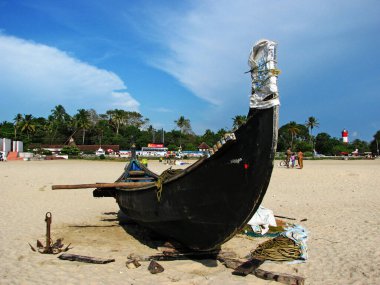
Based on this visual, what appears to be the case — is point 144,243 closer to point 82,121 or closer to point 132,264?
point 132,264

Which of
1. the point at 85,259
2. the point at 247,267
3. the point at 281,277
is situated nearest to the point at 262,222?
the point at 247,267

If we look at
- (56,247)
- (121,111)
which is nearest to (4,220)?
(56,247)

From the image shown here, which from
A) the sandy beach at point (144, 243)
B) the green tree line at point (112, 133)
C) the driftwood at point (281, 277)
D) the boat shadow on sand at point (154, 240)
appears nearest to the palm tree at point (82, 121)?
the green tree line at point (112, 133)

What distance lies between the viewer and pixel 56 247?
6.41 m

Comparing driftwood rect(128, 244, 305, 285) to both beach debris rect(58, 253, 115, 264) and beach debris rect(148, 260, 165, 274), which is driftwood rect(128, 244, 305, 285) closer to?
beach debris rect(148, 260, 165, 274)

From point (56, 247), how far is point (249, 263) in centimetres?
354

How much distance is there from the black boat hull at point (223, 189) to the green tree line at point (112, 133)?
74.9 metres

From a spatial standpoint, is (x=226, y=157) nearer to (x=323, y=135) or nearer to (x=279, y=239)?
(x=279, y=239)

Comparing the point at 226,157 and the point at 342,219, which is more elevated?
the point at 226,157

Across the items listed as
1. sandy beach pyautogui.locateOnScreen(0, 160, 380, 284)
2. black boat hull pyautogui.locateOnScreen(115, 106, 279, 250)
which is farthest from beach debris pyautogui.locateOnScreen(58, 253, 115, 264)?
black boat hull pyautogui.locateOnScreen(115, 106, 279, 250)

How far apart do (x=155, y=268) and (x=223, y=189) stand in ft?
5.40

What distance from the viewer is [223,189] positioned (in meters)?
4.80

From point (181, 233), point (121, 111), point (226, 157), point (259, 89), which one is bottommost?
point (181, 233)

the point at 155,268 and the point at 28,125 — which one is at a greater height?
the point at 28,125
